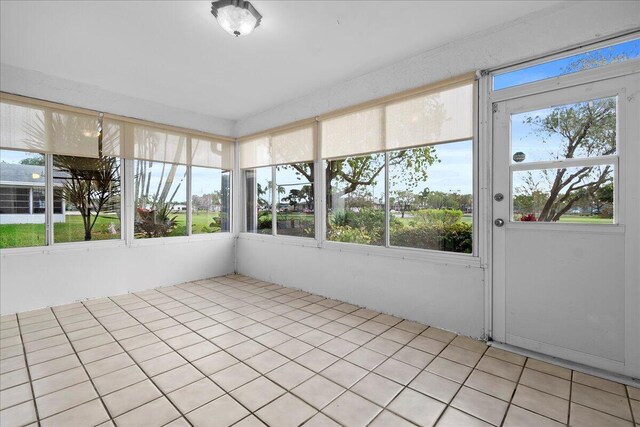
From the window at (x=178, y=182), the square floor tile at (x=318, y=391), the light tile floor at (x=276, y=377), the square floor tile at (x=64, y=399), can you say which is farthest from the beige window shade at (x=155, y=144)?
the square floor tile at (x=318, y=391)

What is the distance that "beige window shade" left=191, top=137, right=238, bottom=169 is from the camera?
5.03 metres

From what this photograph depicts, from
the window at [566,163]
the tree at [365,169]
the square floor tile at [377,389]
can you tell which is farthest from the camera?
the tree at [365,169]

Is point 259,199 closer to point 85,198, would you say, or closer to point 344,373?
point 85,198

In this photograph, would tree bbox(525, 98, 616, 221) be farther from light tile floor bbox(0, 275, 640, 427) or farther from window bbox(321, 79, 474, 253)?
light tile floor bbox(0, 275, 640, 427)

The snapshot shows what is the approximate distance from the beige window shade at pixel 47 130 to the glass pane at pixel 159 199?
663 millimetres

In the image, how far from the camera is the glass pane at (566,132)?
2295mm

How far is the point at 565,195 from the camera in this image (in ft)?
8.07

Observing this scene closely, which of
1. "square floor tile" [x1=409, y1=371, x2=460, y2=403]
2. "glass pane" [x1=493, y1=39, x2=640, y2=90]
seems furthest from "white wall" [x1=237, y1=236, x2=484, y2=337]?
"glass pane" [x1=493, y1=39, x2=640, y2=90]

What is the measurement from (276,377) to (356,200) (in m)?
2.32

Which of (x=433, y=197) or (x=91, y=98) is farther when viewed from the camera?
(x=91, y=98)

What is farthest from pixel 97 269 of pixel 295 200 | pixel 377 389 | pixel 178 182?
pixel 377 389

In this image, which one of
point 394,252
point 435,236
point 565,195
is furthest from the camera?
point 394,252

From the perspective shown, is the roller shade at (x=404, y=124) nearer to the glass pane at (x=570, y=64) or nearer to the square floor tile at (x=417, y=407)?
the glass pane at (x=570, y=64)

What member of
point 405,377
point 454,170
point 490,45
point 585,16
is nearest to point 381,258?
point 454,170
